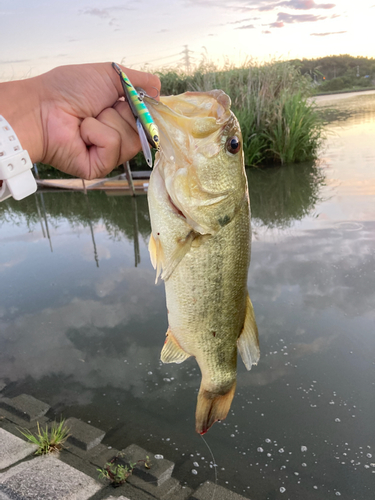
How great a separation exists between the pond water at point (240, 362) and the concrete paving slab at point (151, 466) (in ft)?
0.54

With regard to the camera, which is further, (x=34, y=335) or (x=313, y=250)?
(x=313, y=250)

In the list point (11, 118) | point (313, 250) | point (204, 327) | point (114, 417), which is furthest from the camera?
point (313, 250)

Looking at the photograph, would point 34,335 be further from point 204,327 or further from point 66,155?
point 204,327

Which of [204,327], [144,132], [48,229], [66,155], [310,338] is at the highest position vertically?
[144,132]

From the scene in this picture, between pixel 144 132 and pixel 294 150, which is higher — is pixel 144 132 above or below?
above

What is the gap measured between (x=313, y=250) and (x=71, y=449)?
16.7 ft

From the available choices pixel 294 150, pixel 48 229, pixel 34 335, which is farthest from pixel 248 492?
pixel 294 150

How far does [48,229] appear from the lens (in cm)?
1025

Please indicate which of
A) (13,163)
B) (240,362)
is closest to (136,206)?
(240,362)

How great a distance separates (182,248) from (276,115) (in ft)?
37.7

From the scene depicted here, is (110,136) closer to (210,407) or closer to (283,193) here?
(210,407)

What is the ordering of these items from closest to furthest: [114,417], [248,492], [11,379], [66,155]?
[66,155]
[248,492]
[114,417]
[11,379]

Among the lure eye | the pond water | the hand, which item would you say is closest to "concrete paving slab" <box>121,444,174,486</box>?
the pond water

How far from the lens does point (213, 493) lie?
2.89 metres
